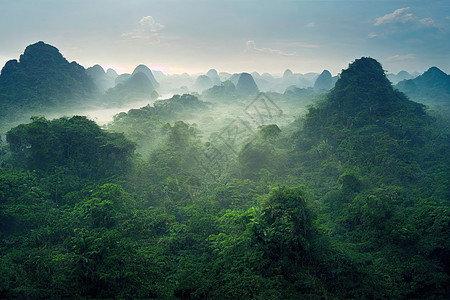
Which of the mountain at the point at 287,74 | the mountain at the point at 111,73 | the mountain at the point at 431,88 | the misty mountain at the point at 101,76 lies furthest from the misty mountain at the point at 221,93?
the mountain at the point at 287,74

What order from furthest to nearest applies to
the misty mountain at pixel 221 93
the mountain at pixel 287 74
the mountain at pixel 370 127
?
A: 1. the mountain at pixel 287 74
2. the misty mountain at pixel 221 93
3. the mountain at pixel 370 127

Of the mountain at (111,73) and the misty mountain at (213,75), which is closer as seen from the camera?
the mountain at (111,73)

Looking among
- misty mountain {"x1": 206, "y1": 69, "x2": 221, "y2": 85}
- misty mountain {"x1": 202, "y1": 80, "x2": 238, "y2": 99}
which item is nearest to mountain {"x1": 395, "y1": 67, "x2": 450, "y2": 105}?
misty mountain {"x1": 202, "y1": 80, "x2": 238, "y2": 99}

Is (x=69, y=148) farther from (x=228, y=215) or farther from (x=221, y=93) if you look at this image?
(x=221, y=93)

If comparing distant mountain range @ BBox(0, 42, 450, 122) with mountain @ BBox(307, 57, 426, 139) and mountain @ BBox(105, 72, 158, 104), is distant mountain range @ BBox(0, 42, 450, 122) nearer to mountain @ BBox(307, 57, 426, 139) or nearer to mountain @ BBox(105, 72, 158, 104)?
mountain @ BBox(105, 72, 158, 104)

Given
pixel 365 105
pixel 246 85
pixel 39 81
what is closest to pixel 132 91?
pixel 39 81

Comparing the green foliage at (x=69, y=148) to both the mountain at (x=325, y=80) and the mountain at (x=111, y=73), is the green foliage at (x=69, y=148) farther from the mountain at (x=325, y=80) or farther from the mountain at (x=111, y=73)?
the mountain at (x=325, y=80)

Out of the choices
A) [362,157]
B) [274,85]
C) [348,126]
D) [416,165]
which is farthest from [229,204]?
Result: [274,85]
